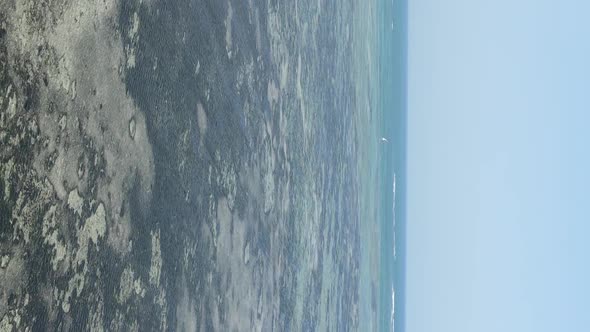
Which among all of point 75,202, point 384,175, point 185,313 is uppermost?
point 75,202

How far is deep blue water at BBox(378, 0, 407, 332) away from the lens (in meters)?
6.04

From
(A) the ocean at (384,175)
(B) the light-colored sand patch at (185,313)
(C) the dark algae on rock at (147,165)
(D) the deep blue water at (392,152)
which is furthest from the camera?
(D) the deep blue water at (392,152)

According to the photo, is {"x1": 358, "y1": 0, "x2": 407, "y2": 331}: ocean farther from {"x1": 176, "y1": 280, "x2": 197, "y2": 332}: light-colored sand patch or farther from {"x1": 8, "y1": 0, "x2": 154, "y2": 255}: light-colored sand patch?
{"x1": 8, "y1": 0, "x2": 154, "y2": 255}: light-colored sand patch

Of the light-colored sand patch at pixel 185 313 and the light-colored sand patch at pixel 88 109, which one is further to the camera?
the light-colored sand patch at pixel 185 313

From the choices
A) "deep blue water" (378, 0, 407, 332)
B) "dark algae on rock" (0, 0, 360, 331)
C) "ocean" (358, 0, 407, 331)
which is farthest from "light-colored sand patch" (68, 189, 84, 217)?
"deep blue water" (378, 0, 407, 332)

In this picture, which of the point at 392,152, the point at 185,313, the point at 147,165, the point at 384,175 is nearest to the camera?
the point at 147,165

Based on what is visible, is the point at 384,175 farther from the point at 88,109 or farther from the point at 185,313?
the point at 88,109

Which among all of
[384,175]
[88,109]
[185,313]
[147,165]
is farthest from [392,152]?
[88,109]

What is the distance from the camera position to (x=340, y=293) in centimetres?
329

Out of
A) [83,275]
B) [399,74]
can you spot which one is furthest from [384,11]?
[83,275]

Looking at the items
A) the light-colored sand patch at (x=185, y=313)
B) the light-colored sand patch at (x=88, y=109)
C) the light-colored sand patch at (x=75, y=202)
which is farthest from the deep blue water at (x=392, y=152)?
the light-colored sand patch at (x=75, y=202)

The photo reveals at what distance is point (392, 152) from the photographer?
700 centimetres

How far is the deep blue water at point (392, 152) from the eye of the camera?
19.8 feet

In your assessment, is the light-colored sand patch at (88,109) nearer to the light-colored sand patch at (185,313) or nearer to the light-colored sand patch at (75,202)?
the light-colored sand patch at (75,202)
